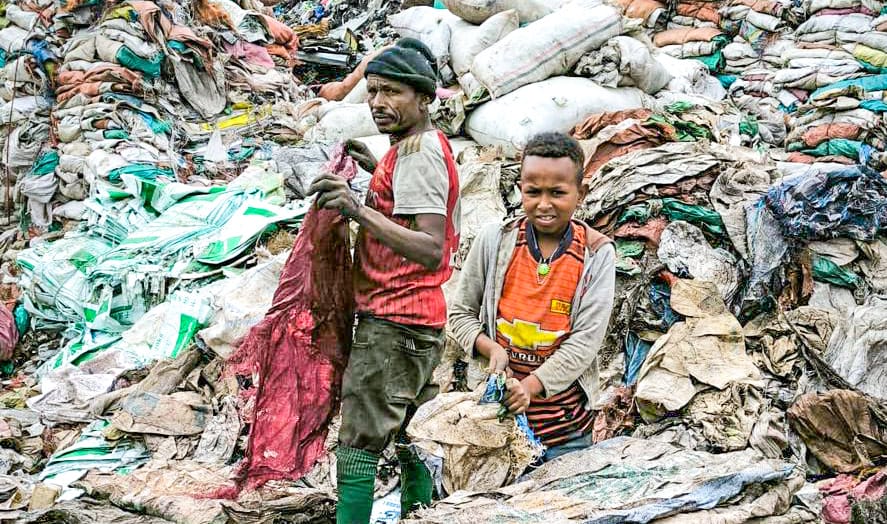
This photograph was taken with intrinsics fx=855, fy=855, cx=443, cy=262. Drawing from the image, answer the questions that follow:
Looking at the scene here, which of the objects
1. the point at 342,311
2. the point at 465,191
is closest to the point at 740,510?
the point at 342,311

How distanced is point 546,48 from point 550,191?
11.2 ft

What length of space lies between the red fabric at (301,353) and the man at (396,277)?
0.11m

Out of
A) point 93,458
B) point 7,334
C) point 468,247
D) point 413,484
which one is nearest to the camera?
point 413,484

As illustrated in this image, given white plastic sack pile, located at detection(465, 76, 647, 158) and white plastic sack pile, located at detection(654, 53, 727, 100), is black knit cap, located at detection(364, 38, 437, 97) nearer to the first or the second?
white plastic sack pile, located at detection(465, 76, 647, 158)

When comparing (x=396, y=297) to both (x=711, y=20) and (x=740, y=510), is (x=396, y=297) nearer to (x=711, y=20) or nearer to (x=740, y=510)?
(x=740, y=510)

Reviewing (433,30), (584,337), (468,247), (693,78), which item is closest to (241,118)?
(433,30)

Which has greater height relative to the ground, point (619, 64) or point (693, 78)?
point (619, 64)

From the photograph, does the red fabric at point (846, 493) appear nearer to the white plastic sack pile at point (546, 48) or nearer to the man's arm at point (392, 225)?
the man's arm at point (392, 225)

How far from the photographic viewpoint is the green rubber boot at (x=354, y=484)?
2115 millimetres

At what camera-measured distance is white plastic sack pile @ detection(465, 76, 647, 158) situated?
504 centimetres

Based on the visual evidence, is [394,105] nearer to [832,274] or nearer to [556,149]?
[556,149]

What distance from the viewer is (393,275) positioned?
2.14 meters

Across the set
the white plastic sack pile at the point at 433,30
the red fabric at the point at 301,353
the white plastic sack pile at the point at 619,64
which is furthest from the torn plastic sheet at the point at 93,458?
the white plastic sack pile at the point at 433,30

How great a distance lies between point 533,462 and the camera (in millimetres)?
2127
